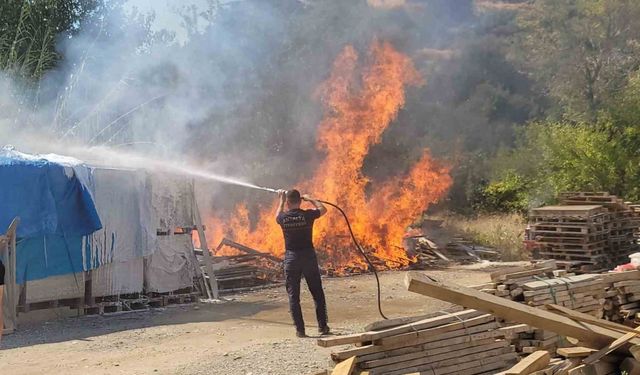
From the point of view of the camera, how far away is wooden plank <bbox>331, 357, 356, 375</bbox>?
5.62 metres

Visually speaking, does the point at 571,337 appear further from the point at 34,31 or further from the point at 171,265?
the point at 34,31

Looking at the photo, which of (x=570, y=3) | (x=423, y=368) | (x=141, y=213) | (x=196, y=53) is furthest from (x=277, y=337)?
(x=570, y=3)

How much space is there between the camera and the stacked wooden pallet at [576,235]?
12.8 meters

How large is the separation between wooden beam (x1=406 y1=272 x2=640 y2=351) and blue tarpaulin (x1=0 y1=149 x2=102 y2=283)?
6.88 meters

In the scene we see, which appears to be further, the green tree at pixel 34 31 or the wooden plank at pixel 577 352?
the green tree at pixel 34 31

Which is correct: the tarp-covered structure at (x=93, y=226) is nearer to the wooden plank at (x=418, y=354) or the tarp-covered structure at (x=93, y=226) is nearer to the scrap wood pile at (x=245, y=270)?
the scrap wood pile at (x=245, y=270)

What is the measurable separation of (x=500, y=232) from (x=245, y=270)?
9577mm

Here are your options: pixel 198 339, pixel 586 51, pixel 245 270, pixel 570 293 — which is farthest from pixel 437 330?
pixel 586 51

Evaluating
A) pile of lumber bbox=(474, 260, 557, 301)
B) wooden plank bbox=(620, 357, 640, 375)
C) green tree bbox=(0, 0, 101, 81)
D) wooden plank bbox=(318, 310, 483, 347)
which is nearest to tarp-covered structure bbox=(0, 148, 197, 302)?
wooden plank bbox=(318, 310, 483, 347)

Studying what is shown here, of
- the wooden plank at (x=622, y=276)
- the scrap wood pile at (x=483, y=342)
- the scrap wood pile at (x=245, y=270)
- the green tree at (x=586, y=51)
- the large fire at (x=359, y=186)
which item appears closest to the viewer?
the scrap wood pile at (x=483, y=342)

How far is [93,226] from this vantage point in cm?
1058

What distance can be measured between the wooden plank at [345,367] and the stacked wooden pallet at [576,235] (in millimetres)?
8208

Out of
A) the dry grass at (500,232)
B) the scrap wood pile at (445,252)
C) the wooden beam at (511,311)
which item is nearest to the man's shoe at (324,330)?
the wooden beam at (511,311)

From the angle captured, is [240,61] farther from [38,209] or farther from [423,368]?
[423,368]
